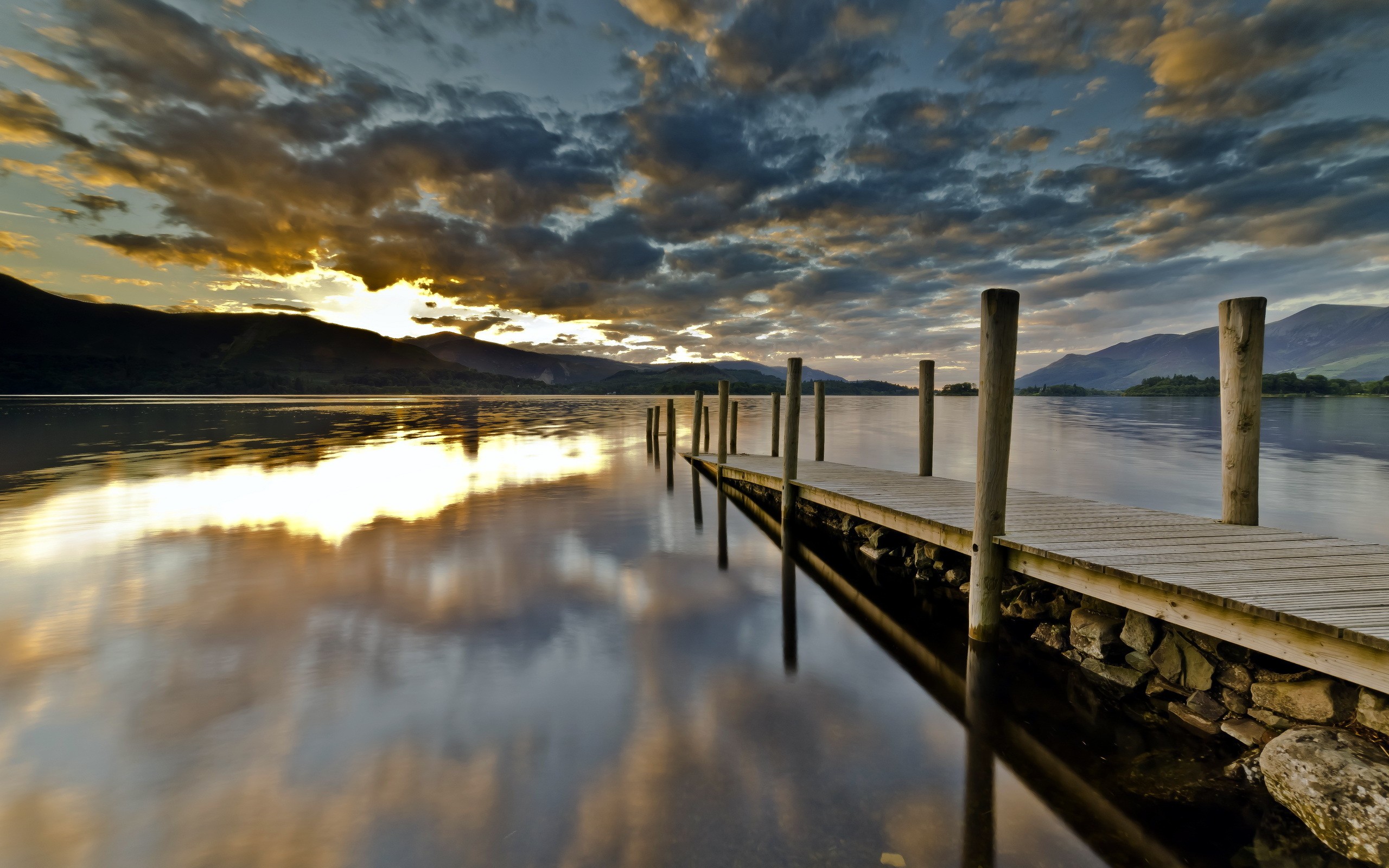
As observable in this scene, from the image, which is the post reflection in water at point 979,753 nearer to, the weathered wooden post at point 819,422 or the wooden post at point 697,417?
the weathered wooden post at point 819,422

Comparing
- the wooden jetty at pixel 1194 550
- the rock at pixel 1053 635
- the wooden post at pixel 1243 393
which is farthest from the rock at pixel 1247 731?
the wooden post at pixel 1243 393

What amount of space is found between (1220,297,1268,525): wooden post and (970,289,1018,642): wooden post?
8.17 ft

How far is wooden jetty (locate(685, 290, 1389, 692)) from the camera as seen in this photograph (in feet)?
→ 13.8

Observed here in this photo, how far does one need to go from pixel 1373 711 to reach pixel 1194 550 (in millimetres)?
2119

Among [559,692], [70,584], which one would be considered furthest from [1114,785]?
[70,584]

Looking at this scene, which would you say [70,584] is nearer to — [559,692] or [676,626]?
[559,692]

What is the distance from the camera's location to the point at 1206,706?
5262 millimetres

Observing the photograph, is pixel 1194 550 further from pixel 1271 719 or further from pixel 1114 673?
pixel 1271 719

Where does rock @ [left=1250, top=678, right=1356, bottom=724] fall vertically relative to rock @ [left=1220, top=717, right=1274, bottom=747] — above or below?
above

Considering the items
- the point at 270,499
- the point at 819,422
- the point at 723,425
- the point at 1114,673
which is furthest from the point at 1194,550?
the point at 270,499

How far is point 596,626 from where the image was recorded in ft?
27.4

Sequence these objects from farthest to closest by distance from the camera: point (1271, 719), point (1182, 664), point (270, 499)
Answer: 1. point (270, 499)
2. point (1182, 664)
3. point (1271, 719)

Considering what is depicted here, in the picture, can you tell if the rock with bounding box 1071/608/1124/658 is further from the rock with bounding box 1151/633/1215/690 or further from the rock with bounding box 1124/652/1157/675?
the rock with bounding box 1151/633/1215/690

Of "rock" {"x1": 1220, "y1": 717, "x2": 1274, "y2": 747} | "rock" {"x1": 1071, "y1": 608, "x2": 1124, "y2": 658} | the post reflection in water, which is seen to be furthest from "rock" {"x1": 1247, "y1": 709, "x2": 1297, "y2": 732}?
the post reflection in water
